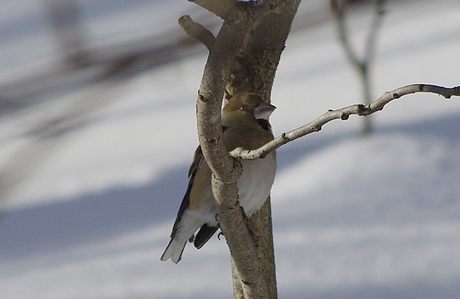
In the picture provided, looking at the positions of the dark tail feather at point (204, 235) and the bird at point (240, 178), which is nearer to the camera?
the bird at point (240, 178)

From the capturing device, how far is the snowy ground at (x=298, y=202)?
2490 millimetres

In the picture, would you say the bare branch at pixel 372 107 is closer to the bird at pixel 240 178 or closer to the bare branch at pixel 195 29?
the bare branch at pixel 195 29

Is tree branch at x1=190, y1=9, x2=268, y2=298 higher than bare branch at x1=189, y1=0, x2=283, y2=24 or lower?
lower

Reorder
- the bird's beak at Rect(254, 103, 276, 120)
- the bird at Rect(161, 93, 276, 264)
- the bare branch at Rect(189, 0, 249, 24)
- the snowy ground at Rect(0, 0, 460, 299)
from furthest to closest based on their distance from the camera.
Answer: the snowy ground at Rect(0, 0, 460, 299) → the bird's beak at Rect(254, 103, 276, 120) → the bird at Rect(161, 93, 276, 264) → the bare branch at Rect(189, 0, 249, 24)

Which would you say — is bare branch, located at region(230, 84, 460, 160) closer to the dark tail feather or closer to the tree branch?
the tree branch

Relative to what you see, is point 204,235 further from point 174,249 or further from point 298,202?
point 298,202

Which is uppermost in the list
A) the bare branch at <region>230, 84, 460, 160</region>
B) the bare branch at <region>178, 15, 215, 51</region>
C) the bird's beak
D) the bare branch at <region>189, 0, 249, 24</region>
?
the bird's beak

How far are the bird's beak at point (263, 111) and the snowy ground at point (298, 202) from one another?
1.18ft

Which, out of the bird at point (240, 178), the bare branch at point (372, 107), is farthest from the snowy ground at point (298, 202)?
the bare branch at point (372, 107)

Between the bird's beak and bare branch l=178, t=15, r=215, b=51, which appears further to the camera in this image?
the bird's beak

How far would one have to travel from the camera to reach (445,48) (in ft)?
16.2

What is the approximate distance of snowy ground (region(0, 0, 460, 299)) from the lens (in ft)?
8.17

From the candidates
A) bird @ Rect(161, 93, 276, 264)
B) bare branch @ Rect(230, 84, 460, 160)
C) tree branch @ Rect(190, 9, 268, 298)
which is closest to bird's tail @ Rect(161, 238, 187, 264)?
bird @ Rect(161, 93, 276, 264)

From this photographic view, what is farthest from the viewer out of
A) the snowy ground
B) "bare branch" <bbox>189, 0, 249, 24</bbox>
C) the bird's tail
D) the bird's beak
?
the snowy ground
